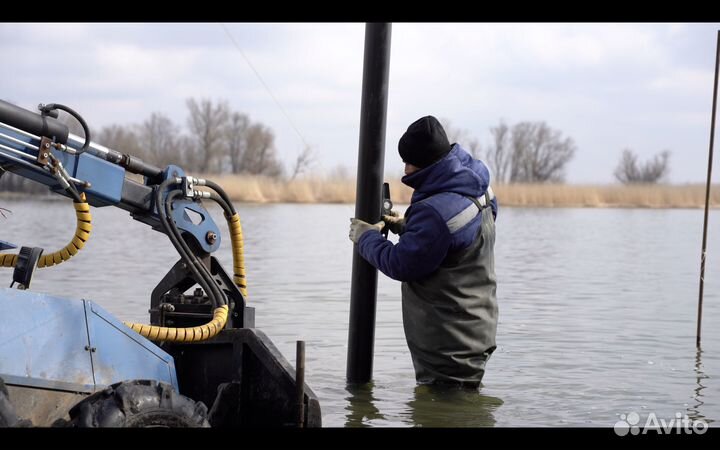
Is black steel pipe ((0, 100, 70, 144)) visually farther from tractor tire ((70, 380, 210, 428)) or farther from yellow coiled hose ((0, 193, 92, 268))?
tractor tire ((70, 380, 210, 428))

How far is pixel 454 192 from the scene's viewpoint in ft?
21.5

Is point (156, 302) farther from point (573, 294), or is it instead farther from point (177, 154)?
point (177, 154)

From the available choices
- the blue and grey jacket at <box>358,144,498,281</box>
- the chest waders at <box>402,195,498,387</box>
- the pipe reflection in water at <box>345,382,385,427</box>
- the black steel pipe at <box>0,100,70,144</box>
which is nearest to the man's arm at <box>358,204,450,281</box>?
the blue and grey jacket at <box>358,144,498,281</box>

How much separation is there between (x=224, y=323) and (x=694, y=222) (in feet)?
116

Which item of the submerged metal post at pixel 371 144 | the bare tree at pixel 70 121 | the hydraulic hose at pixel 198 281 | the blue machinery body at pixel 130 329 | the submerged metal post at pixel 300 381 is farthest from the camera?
the submerged metal post at pixel 371 144

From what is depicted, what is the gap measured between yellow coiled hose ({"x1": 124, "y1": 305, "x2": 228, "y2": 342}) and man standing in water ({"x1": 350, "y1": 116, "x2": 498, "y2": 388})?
1288 millimetres

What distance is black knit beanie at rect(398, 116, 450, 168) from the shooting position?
6.58 m

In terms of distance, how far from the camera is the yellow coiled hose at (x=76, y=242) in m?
5.53

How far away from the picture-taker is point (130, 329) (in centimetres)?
537

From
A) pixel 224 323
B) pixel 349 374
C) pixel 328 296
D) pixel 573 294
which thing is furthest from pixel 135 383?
pixel 573 294

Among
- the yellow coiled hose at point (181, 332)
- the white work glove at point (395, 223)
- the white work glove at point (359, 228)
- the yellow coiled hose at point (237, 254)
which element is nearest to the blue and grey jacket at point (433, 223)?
the white work glove at point (359, 228)

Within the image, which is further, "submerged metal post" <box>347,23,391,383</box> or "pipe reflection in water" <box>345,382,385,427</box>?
"submerged metal post" <box>347,23,391,383</box>

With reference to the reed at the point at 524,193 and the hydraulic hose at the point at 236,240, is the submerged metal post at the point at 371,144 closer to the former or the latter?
the hydraulic hose at the point at 236,240

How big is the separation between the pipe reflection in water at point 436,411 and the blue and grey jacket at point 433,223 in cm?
90
